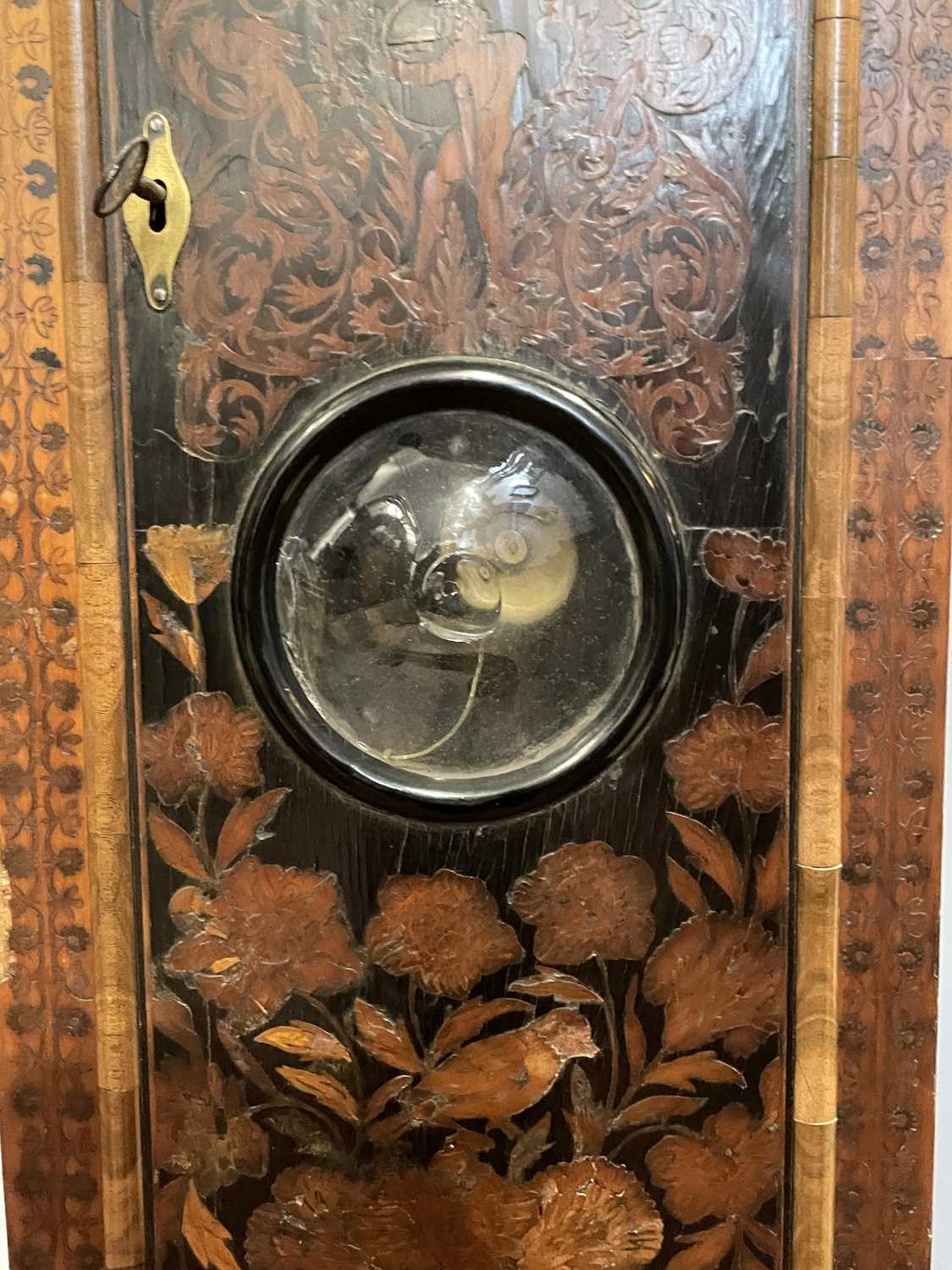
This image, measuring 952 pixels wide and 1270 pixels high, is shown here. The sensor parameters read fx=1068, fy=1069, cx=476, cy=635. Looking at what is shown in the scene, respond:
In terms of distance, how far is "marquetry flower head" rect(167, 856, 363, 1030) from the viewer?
1.17 m

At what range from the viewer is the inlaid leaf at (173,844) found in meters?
1.17

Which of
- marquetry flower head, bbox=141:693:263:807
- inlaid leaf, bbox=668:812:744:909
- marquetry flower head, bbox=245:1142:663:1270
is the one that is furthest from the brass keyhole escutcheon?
marquetry flower head, bbox=245:1142:663:1270

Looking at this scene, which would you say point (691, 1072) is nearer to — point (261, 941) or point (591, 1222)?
point (591, 1222)

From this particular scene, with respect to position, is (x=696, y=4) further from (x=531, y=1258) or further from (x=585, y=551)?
(x=531, y=1258)

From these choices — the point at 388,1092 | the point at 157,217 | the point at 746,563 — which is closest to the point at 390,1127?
the point at 388,1092

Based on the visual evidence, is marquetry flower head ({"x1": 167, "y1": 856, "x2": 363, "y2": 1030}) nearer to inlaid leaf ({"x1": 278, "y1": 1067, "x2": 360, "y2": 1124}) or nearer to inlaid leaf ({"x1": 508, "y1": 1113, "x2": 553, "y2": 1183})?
inlaid leaf ({"x1": 278, "y1": 1067, "x2": 360, "y2": 1124})

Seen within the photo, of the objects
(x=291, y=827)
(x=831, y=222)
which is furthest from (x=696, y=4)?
(x=291, y=827)

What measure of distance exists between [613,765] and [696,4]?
0.78 m

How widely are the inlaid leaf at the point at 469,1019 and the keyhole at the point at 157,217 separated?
88 centimetres

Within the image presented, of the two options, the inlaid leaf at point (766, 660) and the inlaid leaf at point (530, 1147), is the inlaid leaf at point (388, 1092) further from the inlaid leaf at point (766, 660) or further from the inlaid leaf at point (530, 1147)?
the inlaid leaf at point (766, 660)

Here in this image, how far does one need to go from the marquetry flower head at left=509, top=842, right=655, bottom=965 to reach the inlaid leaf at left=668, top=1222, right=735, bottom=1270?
327 millimetres

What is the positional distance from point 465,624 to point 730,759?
1.05 feet

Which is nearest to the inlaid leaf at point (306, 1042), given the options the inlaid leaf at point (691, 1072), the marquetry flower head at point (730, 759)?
the inlaid leaf at point (691, 1072)

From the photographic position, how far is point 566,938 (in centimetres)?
116
